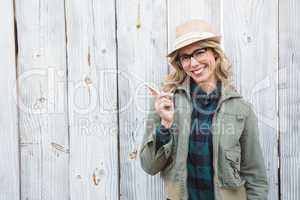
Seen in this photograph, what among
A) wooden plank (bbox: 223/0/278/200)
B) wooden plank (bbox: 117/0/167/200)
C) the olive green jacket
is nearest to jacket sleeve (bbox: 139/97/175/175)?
the olive green jacket

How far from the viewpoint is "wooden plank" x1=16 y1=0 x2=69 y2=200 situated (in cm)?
152

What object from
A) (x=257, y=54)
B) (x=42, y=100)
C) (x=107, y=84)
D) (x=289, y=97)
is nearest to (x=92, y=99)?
(x=107, y=84)

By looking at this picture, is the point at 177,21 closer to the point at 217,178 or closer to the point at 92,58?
the point at 92,58

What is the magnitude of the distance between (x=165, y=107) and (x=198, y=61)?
0.67ft

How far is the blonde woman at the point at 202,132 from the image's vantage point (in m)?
1.26

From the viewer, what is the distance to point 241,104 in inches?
52.3

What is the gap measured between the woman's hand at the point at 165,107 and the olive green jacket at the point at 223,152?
0.22 ft

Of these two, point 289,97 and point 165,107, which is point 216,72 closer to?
point 165,107

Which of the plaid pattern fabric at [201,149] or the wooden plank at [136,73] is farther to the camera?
the wooden plank at [136,73]

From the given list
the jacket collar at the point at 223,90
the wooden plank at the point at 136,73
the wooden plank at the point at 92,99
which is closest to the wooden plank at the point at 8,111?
the wooden plank at the point at 92,99

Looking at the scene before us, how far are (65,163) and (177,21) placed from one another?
761 mm

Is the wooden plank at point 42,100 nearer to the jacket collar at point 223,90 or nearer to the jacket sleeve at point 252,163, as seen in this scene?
the jacket collar at point 223,90

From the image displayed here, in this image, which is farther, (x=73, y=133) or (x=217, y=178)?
(x=73, y=133)

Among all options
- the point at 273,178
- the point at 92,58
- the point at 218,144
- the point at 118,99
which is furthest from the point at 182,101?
the point at 273,178
